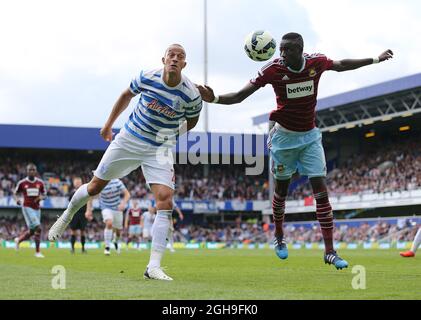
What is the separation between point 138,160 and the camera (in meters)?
9.04

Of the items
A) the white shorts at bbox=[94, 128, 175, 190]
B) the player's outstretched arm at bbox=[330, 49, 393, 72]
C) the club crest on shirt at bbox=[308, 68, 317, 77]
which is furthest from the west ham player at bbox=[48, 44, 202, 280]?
the player's outstretched arm at bbox=[330, 49, 393, 72]

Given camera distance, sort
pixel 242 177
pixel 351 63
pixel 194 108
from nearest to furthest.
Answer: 1. pixel 194 108
2. pixel 351 63
3. pixel 242 177

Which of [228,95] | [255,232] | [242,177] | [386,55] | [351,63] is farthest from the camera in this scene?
[242,177]

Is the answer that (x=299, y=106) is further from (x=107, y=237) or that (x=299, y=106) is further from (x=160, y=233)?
(x=107, y=237)

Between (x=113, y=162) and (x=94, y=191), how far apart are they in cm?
61

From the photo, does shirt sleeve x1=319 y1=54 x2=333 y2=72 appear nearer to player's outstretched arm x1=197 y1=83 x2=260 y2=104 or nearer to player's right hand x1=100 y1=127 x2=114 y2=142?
player's outstretched arm x1=197 y1=83 x2=260 y2=104

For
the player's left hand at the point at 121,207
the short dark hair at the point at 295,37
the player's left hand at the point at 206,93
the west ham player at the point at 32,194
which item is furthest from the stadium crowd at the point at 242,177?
the player's left hand at the point at 206,93

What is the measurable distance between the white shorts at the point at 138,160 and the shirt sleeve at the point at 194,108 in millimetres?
556

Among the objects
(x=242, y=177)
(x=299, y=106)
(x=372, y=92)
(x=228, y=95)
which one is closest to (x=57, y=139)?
(x=242, y=177)

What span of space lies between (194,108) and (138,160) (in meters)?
1.01

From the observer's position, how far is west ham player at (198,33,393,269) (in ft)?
30.9

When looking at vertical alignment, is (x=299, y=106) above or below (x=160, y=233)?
above

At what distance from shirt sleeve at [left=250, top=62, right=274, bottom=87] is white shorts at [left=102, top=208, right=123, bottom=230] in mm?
13677
